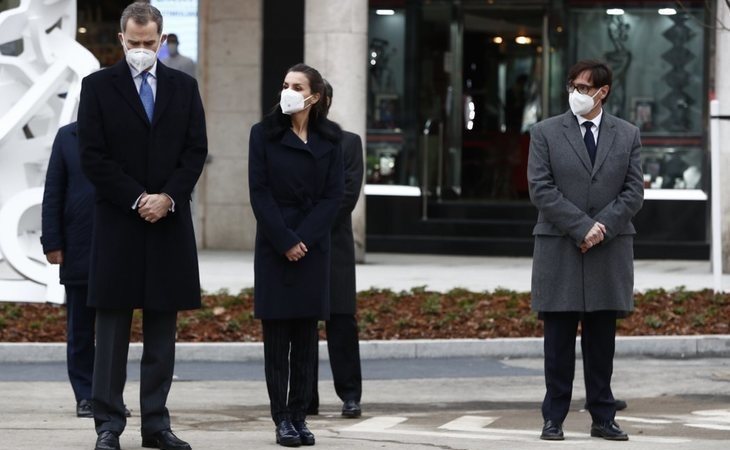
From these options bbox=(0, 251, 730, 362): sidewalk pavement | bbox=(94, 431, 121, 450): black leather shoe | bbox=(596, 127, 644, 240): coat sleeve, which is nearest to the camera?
bbox=(94, 431, 121, 450): black leather shoe

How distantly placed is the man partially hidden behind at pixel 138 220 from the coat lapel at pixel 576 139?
78.6 inches

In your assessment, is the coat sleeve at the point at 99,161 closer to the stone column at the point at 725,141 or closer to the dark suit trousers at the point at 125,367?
the dark suit trousers at the point at 125,367

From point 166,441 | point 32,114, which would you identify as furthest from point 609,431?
point 32,114

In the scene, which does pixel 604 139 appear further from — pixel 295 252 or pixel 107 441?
pixel 107 441

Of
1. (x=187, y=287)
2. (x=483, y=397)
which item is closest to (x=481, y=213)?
(x=483, y=397)

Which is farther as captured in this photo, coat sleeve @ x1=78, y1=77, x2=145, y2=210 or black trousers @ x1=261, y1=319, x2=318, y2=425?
black trousers @ x1=261, y1=319, x2=318, y2=425

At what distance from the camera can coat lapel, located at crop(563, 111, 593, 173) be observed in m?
8.95

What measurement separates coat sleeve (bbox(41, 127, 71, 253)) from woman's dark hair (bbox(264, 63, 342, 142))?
64.6 inches

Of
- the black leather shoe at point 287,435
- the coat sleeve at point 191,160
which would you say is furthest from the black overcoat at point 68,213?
the black leather shoe at point 287,435

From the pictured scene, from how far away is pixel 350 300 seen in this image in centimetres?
1020

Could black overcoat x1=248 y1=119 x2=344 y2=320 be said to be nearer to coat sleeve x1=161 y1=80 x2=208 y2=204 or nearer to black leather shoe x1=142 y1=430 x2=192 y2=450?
coat sleeve x1=161 y1=80 x2=208 y2=204

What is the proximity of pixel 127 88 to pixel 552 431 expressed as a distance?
8.96 feet

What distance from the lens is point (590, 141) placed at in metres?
9.04

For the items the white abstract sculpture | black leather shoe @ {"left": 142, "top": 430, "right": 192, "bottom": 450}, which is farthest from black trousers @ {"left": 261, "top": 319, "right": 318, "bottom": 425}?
the white abstract sculpture
